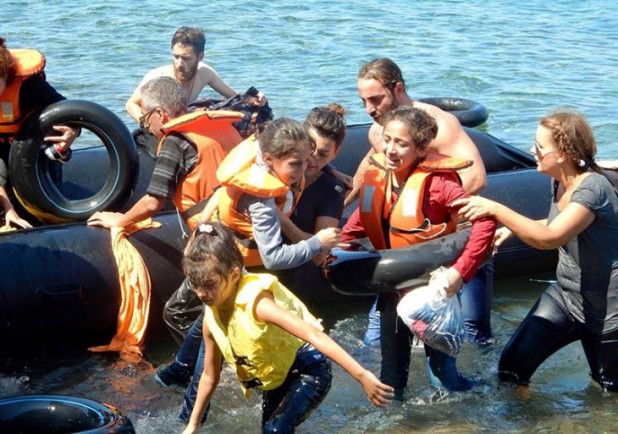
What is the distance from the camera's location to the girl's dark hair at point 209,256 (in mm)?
3963

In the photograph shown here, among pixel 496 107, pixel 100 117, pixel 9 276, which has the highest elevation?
pixel 100 117

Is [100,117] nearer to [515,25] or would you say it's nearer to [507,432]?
[507,432]

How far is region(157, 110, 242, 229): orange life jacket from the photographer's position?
5414 millimetres

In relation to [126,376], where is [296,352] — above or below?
above

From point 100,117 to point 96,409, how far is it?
2600mm

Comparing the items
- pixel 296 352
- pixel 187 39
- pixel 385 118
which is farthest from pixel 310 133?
pixel 187 39

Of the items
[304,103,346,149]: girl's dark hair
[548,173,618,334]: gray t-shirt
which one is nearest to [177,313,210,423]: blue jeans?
[304,103,346,149]: girl's dark hair

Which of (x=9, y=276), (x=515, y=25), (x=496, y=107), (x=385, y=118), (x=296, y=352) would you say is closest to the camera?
(x=296, y=352)

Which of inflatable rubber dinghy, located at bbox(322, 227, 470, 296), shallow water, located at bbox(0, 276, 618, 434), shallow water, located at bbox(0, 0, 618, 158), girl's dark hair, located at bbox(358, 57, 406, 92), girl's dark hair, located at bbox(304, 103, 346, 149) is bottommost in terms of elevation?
shallow water, located at bbox(0, 0, 618, 158)

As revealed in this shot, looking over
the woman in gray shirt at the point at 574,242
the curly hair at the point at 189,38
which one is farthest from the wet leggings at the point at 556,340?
the curly hair at the point at 189,38

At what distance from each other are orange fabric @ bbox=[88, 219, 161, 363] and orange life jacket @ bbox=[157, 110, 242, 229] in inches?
17.6

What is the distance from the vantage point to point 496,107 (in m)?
12.6

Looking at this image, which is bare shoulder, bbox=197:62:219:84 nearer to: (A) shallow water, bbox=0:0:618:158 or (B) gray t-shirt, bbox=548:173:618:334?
(B) gray t-shirt, bbox=548:173:618:334

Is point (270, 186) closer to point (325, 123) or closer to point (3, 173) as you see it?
point (325, 123)
